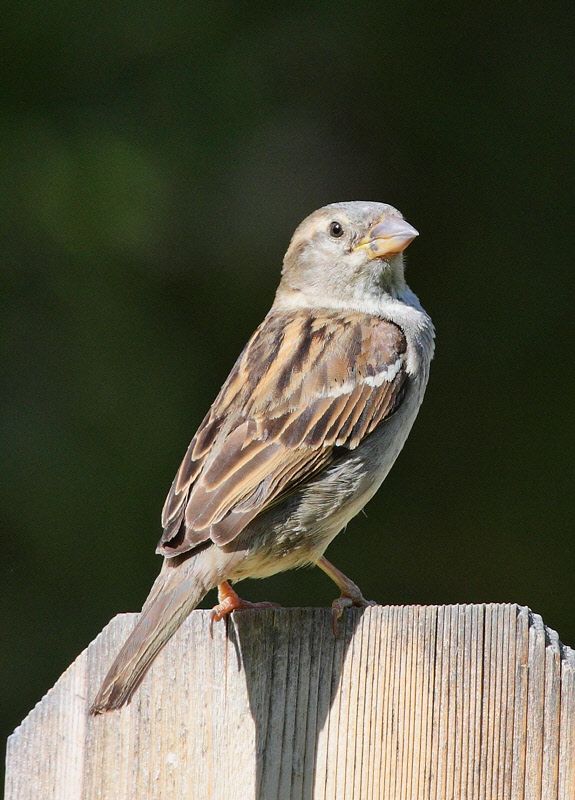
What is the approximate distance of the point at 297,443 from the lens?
2637 millimetres

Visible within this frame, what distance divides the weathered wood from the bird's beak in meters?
1.43

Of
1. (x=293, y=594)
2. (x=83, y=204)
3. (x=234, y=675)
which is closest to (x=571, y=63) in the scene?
(x=83, y=204)

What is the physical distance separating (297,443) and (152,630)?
759mm

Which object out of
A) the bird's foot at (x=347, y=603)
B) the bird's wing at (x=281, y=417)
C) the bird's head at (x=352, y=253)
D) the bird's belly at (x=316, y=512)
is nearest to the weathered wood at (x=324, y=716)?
the bird's foot at (x=347, y=603)

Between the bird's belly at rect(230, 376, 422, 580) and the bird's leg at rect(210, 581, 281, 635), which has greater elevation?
the bird's belly at rect(230, 376, 422, 580)

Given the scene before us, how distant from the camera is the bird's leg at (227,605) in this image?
2.12m

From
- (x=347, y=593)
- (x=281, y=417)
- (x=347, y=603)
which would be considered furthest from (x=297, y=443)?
(x=347, y=603)

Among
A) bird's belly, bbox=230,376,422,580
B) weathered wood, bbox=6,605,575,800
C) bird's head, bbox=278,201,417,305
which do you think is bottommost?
weathered wood, bbox=6,605,575,800

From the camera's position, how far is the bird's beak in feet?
10.5

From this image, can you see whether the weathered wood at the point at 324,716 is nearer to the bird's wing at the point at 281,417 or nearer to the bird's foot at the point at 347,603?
the bird's foot at the point at 347,603

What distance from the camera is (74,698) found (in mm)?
2076

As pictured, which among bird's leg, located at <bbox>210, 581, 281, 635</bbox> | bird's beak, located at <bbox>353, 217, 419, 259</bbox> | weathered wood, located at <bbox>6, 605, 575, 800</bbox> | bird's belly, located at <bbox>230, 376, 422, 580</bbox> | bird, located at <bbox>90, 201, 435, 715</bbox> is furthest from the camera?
bird's beak, located at <bbox>353, 217, 419, 259</bbox>

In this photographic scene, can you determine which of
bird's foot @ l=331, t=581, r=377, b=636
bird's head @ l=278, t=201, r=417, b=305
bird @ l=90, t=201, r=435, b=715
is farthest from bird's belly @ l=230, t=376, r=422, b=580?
bird's head @ l=278, t=201, r=417, b=305

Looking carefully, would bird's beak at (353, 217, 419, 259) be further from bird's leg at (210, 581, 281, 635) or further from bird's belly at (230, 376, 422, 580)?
bird's leg at (210, 581, 281, 635)
